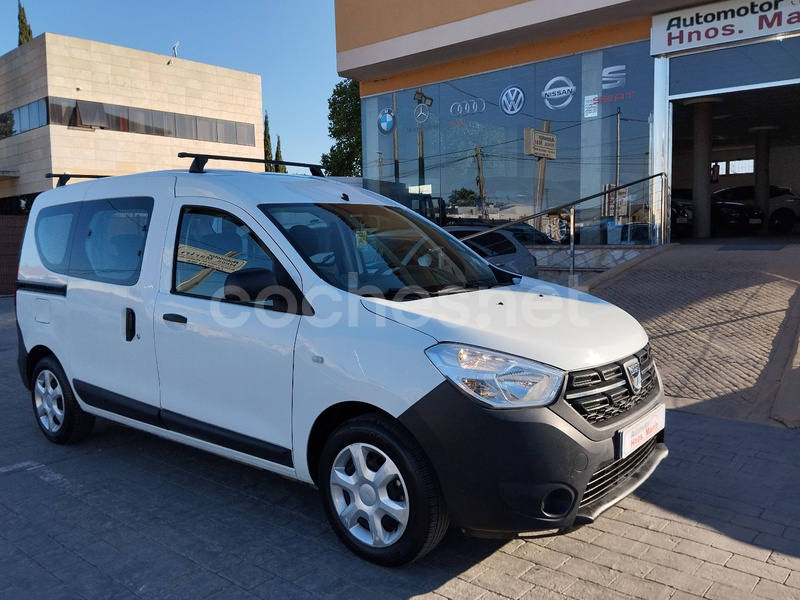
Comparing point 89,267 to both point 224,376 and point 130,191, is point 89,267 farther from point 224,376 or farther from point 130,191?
point 224,376

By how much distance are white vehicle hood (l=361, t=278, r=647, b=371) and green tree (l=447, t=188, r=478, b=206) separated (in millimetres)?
12791

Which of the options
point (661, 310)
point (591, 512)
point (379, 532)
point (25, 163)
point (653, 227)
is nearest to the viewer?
point (591, 512)

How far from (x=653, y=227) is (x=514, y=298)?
33.4 ft

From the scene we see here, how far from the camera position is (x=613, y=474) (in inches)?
131

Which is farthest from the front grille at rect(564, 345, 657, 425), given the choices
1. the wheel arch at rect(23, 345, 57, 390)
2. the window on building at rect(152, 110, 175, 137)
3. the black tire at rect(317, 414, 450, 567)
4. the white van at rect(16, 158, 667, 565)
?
the window on building at rect(152, 110, 175, 137)

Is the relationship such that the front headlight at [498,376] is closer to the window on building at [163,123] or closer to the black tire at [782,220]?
the black tire at [782,220]

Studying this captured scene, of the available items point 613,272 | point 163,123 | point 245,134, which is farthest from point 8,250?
point 245,134

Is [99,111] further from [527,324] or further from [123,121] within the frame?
[527,324]

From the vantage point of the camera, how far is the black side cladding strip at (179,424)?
3725 millimetres

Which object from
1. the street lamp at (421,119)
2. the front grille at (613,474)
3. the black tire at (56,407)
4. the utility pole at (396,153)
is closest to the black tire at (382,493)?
the front grille at (613,474)

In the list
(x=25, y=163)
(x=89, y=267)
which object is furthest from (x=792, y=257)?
(x=25, y=163)

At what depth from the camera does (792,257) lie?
1042cm

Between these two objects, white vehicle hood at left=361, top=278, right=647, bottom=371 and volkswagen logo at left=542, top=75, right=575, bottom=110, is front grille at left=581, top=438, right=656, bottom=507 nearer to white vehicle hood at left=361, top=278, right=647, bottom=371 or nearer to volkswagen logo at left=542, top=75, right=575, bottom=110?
white vehicle hood at left=361, top=278, right=647, bottom=371

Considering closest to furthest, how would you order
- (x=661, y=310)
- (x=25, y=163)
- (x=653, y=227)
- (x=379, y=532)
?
1. (x=379, y=532)
2. (x=661, y=310)
3. (x=653, y=227)
4. (x=25, y=163)
